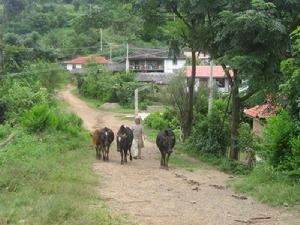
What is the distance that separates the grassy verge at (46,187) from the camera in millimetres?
8617

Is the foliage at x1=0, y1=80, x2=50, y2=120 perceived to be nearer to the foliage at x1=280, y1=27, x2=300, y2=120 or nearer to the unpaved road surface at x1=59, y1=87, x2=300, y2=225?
the unpaved road surface at x1=59, y1=87, x2=300, y2=225

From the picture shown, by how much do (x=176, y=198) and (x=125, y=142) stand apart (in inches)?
264

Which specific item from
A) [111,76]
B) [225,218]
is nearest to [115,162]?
[225,218]

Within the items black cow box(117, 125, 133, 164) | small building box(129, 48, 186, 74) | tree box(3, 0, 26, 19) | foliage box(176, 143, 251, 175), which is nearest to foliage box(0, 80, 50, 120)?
black cow box(117, 125, 133, 164)

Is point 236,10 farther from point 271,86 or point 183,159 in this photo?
point 183,159

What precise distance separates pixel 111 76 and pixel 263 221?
52.1 metres

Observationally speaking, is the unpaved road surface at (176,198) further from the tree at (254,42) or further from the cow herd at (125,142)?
the tree at (254,42)

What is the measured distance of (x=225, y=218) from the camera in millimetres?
10000

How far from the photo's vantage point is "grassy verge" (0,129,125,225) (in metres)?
8.62

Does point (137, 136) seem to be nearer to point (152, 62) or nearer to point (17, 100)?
point (17, 100)

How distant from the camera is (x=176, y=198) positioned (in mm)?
11898

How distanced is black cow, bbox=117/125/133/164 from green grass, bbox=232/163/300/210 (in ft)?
17.5

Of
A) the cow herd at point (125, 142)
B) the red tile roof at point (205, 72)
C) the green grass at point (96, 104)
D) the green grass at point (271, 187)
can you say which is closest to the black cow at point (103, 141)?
the cow herd at point (125, 142)

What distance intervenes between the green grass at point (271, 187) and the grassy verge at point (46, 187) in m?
3.69
